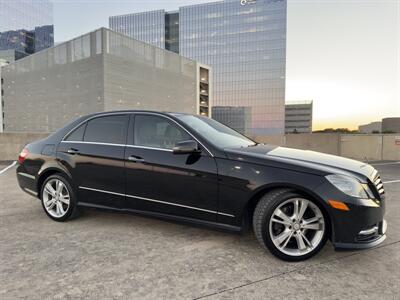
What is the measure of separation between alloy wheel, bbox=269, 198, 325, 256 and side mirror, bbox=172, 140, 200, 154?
1.04 meters

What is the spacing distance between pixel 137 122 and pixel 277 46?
93.3 m

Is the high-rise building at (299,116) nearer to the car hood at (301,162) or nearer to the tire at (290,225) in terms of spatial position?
the car hood at (301,162)

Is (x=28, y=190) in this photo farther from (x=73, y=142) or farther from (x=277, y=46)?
(x=277, y=46)

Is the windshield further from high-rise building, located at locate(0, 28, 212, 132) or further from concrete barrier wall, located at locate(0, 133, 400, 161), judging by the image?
high-rise building, located at locate(0, 28, 212, 132)

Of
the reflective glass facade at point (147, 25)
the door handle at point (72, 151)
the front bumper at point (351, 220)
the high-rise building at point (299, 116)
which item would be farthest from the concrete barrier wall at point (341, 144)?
the high-rise building at point (299, 116)

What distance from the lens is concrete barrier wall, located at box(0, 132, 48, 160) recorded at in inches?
483

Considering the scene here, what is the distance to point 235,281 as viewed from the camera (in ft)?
7.78

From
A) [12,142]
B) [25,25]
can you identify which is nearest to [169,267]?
[12,142]

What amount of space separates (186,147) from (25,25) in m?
126

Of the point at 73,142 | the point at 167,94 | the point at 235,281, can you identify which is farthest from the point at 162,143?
the point at 167,94

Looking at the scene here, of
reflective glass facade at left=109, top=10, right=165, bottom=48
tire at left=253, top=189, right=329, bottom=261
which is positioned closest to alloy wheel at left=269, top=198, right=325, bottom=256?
tire at left=253, top=189, right=329, bottom=261

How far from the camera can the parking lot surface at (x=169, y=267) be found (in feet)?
7.29

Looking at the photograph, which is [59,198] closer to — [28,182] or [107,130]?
[28,182]

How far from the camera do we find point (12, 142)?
12375 millimetres
